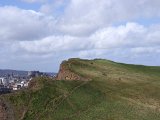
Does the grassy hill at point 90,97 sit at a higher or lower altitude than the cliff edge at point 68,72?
lower

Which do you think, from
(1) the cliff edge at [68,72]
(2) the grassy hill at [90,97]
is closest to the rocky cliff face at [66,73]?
(1) the cliff edge at [68,72]

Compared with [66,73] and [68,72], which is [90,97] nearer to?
[68,72]

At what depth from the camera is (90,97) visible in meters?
82.9

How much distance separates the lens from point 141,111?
3135 inches

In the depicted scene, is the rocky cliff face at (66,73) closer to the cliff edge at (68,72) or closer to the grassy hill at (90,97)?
the cliff edge at (68,72)

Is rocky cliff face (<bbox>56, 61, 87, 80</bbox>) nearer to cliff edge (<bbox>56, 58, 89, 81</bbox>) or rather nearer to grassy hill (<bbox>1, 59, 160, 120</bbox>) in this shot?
cliff edge (<bbox>56, 58, 89, 81</bbox>)

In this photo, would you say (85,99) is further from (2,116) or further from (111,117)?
(2,116)

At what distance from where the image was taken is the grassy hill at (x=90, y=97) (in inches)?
2899

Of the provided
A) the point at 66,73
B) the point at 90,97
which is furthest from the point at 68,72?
the point at 90,97

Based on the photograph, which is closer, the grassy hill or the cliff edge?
the grassy hill

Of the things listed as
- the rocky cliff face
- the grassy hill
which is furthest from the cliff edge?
the grassy hill

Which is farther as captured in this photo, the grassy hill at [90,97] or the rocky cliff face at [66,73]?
the rocky cliff face at [66,73]

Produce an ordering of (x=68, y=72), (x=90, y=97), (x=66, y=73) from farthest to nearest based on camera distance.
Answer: (x=66, y=73)
(x=68, y=72)
(x=90, y=97)

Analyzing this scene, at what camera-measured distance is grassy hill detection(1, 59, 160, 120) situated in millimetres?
73625
